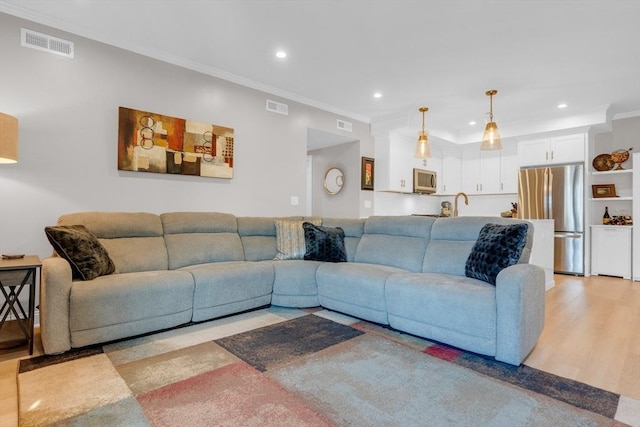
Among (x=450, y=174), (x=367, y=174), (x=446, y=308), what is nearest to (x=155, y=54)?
(x=367, y=174)

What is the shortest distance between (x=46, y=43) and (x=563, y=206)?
7.20 metres


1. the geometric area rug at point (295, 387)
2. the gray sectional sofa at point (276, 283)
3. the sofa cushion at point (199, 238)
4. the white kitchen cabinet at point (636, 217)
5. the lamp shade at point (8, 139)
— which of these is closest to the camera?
the geometric area rug at point (295, 387)

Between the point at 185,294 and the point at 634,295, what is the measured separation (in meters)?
5.22

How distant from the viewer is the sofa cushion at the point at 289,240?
12.2 feet

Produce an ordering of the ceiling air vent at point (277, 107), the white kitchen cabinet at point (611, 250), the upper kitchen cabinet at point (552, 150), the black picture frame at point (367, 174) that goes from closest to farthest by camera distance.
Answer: the ceiling air vent at point (277, 107) → the white kitchen cabinet at point (611, 250) → the upper kitchen cabinet at point (552, 150) → the black picture frame at point (367, 174)

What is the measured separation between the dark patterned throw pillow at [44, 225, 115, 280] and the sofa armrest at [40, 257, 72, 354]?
6.1 inches

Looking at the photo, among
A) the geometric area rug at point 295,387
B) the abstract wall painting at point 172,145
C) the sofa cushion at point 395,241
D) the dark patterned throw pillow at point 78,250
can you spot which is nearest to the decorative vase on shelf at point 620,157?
the sofa cushion at point 395,241

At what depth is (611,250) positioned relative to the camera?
5.32 meters

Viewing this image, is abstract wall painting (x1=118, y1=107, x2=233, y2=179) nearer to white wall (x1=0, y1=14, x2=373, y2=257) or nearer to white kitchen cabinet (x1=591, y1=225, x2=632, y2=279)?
white wall (x1=0, y1=14, x2=373, y2=257)

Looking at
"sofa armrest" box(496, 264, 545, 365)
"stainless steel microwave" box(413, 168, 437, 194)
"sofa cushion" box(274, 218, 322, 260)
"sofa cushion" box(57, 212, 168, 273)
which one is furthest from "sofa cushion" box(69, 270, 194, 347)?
"stainless steel microwave" box(413, 168, 437, 194)

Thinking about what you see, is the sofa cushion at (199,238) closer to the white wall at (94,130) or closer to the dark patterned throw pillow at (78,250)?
the white wall at (94,130)

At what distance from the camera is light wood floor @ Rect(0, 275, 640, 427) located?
1903 millimetres

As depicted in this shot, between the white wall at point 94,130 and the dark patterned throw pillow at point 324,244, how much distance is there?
1039 millimetres

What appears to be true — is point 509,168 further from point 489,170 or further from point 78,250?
point 78,250
